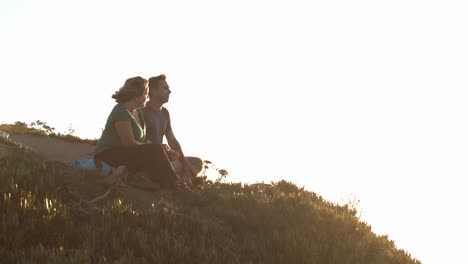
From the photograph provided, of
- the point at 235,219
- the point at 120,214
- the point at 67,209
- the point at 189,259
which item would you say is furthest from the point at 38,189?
the point at 235,219

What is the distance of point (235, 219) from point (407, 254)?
261 centimetres

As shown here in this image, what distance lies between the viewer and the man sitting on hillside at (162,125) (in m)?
8.45

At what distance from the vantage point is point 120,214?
491 centimetres

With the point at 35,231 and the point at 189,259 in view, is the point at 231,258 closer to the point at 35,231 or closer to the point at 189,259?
the point at 189,259

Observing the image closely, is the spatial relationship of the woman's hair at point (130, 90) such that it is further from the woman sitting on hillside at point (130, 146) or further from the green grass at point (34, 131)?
the green grass at point (34, 131)

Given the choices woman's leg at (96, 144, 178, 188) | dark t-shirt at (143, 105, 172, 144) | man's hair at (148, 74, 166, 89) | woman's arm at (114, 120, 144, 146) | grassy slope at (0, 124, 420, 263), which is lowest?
grassy slope at (0, 124, 420, 263)

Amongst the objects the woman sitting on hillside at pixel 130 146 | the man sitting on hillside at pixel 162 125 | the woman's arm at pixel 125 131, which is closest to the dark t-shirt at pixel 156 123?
the man sitting on hillside at pixel 162 125

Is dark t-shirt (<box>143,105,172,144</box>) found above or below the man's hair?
below

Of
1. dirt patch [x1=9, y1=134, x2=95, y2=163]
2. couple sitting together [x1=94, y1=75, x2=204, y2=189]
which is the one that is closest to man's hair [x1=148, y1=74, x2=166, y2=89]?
couple sitting together [x1=94, y1=75, x2=204, y2=189]

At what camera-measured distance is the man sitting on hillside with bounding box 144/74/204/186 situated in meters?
8.45

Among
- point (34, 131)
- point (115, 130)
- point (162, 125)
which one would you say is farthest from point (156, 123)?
point (34, 131)

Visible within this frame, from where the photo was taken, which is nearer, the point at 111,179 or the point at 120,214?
the point at 120,214

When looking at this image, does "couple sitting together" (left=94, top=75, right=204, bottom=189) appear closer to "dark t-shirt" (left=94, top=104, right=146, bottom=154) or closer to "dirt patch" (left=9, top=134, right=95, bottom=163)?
"dark t-shirt" (left=94, top=104, right=146, bottom=154)

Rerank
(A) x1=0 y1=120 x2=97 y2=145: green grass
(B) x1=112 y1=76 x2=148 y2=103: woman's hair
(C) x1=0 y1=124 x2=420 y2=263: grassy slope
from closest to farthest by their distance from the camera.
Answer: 1. (C) x1=0 y1=124 x2=420 y2=263: grassy slope
2. (B) x1=112 y1=76 x2=148 y2=103: woman's hair
3. (A) x1=0 y1=120 x2=97 y2=145: green grass
